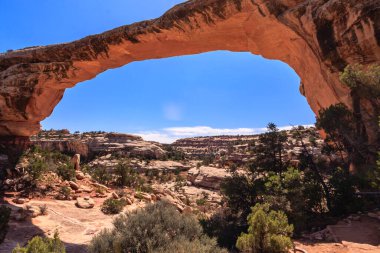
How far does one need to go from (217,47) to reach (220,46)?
0.44 ft

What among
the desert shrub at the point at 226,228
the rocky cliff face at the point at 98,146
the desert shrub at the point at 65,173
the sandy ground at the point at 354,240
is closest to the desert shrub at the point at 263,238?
the sandy ground at the point at 354,240

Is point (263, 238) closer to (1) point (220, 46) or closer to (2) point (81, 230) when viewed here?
(2) point (81, 230)

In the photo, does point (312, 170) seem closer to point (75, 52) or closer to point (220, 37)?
point (220, 37)

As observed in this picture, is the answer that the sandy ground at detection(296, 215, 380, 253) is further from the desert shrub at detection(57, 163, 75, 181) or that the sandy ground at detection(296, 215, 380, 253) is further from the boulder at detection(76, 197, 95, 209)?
the desert shrub at detection(57, 163, 75, 181)

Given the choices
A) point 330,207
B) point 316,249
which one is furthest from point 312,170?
point 316,249

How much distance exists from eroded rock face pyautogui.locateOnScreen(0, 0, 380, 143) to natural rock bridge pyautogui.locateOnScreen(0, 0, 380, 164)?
3cm

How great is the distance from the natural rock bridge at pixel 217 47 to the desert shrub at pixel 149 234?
226 inches

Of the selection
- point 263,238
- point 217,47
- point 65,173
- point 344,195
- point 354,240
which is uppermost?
point 217,47

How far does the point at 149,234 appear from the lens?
5934 millimetres

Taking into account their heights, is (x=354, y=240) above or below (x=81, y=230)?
above

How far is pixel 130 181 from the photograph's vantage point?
1925 centimetres

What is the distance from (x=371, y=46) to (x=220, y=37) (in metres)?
4.94

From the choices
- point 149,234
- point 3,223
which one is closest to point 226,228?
point 149,234

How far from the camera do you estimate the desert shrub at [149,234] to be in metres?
5.55
